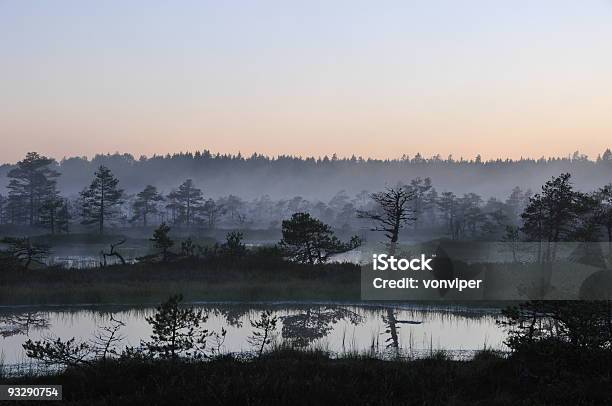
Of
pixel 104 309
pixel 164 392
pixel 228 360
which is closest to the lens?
pixel 164 392

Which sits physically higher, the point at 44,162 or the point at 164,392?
the point at 44,162

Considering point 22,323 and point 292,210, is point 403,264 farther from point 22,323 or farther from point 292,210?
point 292,210

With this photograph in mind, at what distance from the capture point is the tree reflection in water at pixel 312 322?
64.3ft

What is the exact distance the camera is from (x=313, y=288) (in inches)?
1226

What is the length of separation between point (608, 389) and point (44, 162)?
105 m

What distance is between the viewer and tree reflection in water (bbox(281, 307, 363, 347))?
19.6 meters

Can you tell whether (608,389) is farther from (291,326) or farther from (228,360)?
(291,326)

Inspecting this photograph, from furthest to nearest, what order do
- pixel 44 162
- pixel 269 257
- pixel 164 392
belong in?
pixel 44 162 < pixel 269 257 < pixel 164 392

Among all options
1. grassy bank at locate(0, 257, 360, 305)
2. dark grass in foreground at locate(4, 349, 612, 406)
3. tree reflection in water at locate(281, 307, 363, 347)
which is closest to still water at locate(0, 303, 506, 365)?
tree reflection in water at locate(281, 307, 363, 347)

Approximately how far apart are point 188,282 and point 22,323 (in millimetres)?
10671

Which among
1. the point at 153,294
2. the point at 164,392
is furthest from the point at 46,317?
the point at 164,392

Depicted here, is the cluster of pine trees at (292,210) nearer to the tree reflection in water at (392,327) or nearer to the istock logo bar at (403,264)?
the istock logo bar at (403,264)

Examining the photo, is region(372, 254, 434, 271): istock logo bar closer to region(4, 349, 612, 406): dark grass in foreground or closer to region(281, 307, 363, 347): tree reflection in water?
region(281, 307, 363, 347): tree reflection in water
